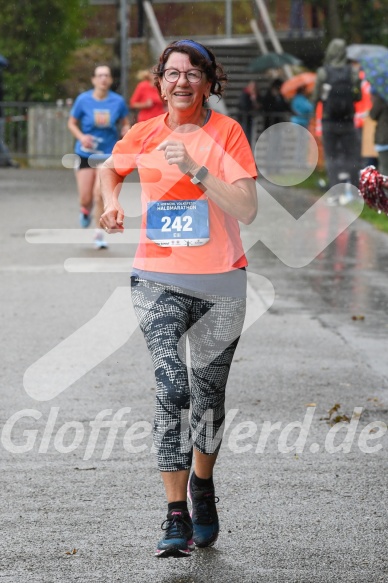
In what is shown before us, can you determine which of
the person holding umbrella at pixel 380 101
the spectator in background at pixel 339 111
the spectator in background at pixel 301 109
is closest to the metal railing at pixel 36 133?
the spectator in background at pixel 301 109

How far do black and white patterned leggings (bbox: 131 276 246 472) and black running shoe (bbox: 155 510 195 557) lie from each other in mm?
182

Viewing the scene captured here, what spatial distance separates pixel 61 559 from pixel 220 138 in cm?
170

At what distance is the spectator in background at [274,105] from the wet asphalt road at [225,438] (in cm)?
1541

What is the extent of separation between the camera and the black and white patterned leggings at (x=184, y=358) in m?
5.03

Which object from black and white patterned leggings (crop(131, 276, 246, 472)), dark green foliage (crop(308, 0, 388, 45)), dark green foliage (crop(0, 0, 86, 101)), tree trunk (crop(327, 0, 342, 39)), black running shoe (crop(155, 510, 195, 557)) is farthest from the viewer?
dark green foliage (crop(0, 0, 86, 101))

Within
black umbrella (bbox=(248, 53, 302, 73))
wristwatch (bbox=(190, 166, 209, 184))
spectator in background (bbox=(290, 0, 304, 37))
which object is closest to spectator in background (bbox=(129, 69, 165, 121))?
black umbrella (bbox=(248, 53, 302, 73))

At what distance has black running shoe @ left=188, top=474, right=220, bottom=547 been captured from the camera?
17.2 ft

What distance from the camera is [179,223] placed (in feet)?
16.9

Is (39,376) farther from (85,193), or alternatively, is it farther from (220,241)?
(85,193)

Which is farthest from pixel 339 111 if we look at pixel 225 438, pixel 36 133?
pixel 225 438

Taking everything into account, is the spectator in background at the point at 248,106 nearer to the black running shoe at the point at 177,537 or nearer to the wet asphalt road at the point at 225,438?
the wet asphalt road at the point at 225,438

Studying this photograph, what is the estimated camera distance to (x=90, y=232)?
1619cm

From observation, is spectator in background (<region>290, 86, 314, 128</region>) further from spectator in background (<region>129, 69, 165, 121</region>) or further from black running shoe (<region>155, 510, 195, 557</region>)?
black running shoe (<region>155, 510, 195, 557</region>)

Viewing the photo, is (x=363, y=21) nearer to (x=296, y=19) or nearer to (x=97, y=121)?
(x=296, y=19)
